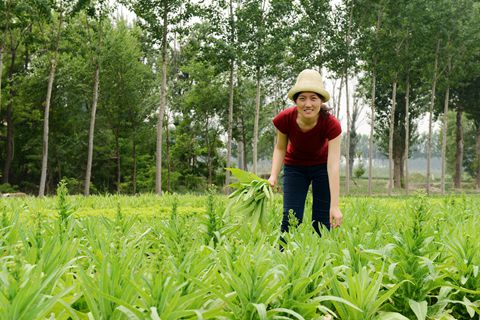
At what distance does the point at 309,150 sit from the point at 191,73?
31910mm

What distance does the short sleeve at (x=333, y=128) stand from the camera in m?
4.54

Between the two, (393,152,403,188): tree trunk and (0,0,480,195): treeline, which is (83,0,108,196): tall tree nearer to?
(0,0,480,195): treeline

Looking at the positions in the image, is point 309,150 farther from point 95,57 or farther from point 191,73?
point 191,73

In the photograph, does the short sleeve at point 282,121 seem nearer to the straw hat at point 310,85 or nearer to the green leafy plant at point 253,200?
the straw hat at point 310,85

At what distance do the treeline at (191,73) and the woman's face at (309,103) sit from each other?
59.1ft

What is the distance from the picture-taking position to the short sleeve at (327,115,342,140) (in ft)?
14.9

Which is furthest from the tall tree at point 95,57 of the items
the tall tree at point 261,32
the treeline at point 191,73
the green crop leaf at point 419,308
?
the green crop leaf at point 419,308

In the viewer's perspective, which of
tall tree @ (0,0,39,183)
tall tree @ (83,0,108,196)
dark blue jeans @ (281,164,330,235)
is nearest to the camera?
dark blue jeans @ (281,164,330,235)

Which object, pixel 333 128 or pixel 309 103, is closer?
pixel 309 103

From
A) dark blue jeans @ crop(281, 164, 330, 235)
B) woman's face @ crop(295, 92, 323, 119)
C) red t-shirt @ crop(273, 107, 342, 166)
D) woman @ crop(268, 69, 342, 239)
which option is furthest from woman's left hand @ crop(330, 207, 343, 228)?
woman's face @ crop(295, 92, 323, 119)

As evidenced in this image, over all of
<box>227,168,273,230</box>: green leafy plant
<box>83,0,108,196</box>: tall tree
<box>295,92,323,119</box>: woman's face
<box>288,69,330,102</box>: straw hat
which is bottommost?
<box>227,168,273,230</box>: green leafy plant

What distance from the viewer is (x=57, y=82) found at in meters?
33.0

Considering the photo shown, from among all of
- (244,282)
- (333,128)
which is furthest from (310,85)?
(244,282)

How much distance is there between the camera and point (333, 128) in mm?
4543
